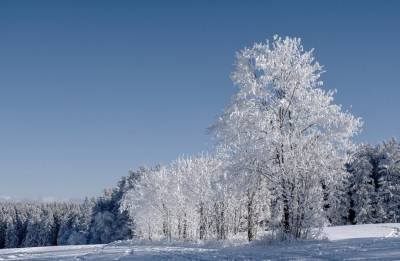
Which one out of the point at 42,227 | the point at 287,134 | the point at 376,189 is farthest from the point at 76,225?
the point at 287,134

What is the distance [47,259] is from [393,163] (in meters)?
50.5

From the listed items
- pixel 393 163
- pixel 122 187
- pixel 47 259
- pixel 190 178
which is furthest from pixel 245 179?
pixel 122 187

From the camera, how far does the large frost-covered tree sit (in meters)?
24.5

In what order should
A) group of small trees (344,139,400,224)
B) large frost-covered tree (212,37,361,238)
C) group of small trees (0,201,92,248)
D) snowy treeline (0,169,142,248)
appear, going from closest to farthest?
large frost-covered tree (212,37,361,238), group of small trees (344,139,400,224), snowy treeline (0,169,142,248), group of small trees (0,201,92,248)

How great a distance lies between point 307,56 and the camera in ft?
90.6

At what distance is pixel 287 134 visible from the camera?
2550cm

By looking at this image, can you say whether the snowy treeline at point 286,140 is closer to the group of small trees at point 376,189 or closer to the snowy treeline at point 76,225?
the group of small trees at point 376,189

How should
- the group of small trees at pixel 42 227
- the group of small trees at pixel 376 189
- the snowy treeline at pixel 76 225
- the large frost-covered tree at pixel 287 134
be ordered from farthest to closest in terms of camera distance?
the group of small trees at pixel 42 227, the snowy treeline at pixel 76 225, the group of small trees at pixel 376 189, the large frost-covered tree at pixel 287 134

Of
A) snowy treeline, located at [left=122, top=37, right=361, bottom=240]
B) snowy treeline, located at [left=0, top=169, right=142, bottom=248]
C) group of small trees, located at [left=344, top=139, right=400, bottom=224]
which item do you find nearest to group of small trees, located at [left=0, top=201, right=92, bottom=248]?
snowy treeline, located at [left=0, top=169, right=142, bottom=248]

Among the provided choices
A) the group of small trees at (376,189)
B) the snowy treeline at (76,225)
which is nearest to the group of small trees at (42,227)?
the snowy treeline at (76,225)

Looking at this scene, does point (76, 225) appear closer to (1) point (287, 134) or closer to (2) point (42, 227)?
(2) point (42, 227)

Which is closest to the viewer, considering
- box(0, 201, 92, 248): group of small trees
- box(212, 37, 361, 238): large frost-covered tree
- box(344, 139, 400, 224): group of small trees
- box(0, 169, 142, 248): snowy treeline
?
box(212, 37, 361, 238): large frost-covered tree

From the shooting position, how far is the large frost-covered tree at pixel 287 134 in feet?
80.5

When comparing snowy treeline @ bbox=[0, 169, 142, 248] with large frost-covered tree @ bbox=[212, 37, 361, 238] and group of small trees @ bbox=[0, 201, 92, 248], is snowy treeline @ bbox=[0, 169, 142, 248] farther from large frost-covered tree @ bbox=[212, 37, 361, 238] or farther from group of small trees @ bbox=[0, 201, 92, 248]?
large frost-covered tree @ bbox=[212, 37, 361, 238]
